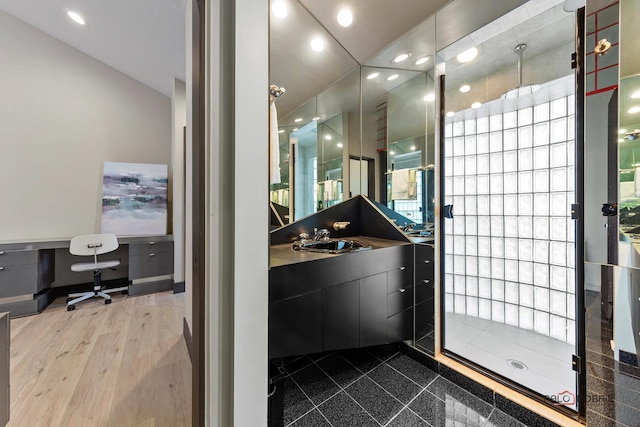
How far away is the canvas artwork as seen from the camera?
3267mm

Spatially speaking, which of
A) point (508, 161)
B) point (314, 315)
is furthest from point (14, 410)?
point (508, 161)

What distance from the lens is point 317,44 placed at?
1.87 meters

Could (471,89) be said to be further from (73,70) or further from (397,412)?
(73,70)

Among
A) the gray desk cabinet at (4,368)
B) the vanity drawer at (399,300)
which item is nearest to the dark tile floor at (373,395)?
the vanity drawer at (399,300)

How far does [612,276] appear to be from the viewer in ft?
3.79

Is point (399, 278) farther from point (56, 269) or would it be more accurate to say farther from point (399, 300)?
point (56, 269)

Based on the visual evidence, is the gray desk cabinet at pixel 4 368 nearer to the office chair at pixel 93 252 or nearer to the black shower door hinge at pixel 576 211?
the black shower door hinge at pixel 576 211

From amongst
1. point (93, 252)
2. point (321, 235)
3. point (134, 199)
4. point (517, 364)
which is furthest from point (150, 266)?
point (517, 364)

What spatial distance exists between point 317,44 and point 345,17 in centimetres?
27

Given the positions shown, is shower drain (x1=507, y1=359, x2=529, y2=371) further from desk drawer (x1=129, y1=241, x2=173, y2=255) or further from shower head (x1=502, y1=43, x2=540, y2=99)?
desk drawer (x1=129, y1=241, x2=173, y2=255)

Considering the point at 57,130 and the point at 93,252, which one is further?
the point at 57,130

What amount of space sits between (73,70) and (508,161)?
5202mm

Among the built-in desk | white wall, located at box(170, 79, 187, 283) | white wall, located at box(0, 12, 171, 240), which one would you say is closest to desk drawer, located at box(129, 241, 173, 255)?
the built-in desk

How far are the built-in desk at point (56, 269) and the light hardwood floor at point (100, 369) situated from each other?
10.0 inches
